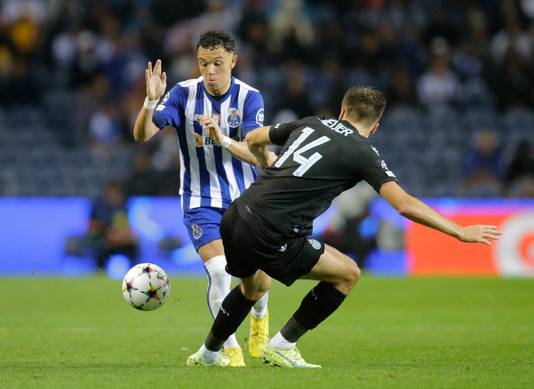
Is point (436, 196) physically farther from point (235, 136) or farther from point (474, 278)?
point (235, 136)

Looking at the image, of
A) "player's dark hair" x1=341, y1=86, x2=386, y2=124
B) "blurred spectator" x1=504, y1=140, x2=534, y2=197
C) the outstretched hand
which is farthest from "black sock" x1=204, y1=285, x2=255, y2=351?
"blurred spectator" x1=504, y1=140, x2=534, y2=197

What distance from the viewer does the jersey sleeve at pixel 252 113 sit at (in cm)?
793

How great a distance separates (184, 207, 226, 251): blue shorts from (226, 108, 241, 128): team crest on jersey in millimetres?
640

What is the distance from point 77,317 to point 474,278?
662 centimetres

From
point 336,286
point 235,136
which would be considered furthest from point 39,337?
point 336,286

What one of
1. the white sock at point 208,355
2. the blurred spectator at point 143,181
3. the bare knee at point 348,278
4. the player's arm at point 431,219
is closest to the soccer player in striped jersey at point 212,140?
the white sock at point 208,355

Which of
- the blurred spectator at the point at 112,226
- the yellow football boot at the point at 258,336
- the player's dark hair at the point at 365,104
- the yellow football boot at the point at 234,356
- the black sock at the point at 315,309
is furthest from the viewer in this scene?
the blurred spectator at the point at 112,226

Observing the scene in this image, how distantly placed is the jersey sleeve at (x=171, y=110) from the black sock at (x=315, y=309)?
168cm

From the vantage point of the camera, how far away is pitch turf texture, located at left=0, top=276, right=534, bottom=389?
6.66 metres

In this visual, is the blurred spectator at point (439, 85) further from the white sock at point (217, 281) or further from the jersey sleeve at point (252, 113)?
the white sock at point (217, 281)

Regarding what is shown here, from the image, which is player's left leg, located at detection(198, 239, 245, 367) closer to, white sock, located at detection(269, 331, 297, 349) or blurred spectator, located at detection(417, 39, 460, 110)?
white sock, located at detection(269, 331, 297, 349)

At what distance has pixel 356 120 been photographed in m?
6.89

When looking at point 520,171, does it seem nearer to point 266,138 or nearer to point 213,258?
point 213,258

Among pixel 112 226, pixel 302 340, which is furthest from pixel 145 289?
pixel 112 226
